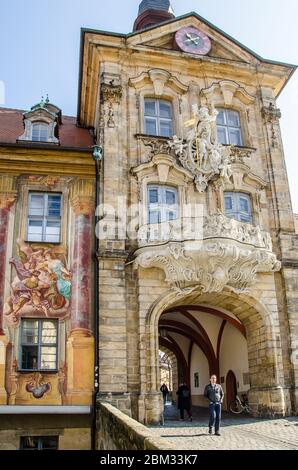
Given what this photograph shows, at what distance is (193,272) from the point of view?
1510 centimetres

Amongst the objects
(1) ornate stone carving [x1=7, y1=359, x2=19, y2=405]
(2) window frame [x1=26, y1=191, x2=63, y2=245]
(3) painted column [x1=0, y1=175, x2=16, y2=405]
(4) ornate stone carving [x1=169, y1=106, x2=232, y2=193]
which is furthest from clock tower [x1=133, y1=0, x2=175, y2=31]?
(1) ornate stone carving [x1=7, y1=359, x2=19, y2=405]

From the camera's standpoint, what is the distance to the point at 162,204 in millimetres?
16391

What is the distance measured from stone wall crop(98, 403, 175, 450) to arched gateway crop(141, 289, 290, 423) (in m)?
1.91

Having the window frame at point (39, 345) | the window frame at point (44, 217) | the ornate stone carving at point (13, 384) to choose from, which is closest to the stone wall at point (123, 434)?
the window frame at point (39, 345)

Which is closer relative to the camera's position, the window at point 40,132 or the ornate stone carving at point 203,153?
the ornate stone carving at point 203,153

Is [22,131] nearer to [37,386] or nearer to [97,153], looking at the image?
[97,153]

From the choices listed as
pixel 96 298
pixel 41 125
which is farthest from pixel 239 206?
pixel 41 125

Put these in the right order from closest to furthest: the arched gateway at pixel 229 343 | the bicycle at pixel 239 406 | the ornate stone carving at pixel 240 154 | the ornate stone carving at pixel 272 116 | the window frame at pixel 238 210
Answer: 1. the arched gateway at pixel 229 343
2. the window frame at pixel 238 210
3. the bicycle at pixel 239 406
4. the ornate stone carving at pixel 240 154
5. the ornate stone carving at pixel 272 116

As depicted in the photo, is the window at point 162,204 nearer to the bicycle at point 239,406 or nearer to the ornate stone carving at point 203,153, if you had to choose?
the ornate stone carving at point 203,153

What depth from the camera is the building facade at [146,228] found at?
14.2m

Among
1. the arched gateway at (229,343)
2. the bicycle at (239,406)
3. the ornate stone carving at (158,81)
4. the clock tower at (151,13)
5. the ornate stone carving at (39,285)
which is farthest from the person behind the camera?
the clock tower at (151,13)

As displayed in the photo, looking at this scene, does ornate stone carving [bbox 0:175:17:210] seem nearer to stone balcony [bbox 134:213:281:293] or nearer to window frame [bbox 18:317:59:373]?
window frame [bbox 18:317:59:373]

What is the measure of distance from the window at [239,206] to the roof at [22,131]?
549 centimetres

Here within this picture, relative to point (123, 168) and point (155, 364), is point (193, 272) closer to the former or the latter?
point (155, 364)
